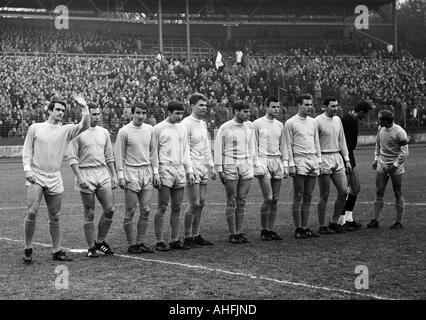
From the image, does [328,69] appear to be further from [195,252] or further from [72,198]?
[195,252]

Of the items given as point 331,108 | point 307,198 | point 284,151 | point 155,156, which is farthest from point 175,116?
point 331,108

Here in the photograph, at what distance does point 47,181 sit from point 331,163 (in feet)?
16.5

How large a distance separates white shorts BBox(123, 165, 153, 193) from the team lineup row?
0.01 m

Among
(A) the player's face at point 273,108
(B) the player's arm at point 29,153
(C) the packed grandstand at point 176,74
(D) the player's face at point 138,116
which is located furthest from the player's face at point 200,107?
(C) the packed grandstand at point 176,74

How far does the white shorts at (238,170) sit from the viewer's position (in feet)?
38.9

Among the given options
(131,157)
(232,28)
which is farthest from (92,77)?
(131,157)

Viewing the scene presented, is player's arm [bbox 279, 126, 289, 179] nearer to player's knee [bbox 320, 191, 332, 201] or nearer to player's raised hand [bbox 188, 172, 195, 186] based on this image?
player's knee [bbox 320, 191, 332, 201]

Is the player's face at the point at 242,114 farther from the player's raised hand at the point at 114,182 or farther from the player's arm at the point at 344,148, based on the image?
the player's raised hand at the point at 114,182

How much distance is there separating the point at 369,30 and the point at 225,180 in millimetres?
54246

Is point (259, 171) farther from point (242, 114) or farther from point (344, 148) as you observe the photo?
point (344, 148)


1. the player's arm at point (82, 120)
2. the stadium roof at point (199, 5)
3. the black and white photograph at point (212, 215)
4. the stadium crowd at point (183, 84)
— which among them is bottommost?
the black and white photograph at point (212, 215)

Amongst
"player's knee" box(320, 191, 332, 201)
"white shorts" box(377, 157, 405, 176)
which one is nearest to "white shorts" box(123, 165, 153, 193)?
"player's knee" box(320, 191, 332, 201)

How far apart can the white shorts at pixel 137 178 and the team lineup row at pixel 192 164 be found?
1 cm

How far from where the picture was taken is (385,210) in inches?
614
